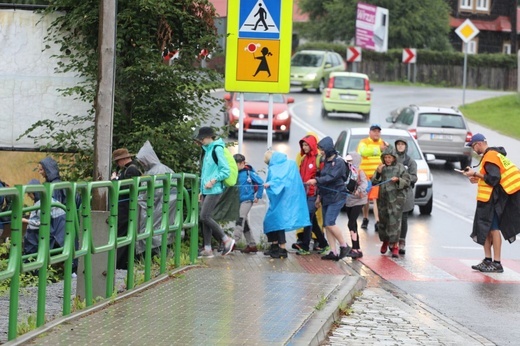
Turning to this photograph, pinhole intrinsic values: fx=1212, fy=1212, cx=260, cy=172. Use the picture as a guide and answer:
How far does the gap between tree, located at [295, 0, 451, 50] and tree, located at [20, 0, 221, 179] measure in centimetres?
5882

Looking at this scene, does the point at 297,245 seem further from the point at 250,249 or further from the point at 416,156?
the point at 416,156

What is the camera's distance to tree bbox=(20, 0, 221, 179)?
16250mm

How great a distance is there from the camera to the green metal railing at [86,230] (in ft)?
28.5

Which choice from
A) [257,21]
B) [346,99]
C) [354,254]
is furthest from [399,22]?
[354,254]

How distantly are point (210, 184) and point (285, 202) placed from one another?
1120 millimetres

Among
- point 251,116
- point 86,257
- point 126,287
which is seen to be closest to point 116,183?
point 86,257

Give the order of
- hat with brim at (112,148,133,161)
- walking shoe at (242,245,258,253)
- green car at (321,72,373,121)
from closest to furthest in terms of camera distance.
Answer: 1. hat with brim at (112,148,133,161)
2. walking shoe at (242,245,258,253)
3. green car at (321,72,373,121)

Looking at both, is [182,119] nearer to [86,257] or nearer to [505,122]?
[86,257]

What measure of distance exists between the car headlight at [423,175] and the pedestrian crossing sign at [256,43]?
600cm

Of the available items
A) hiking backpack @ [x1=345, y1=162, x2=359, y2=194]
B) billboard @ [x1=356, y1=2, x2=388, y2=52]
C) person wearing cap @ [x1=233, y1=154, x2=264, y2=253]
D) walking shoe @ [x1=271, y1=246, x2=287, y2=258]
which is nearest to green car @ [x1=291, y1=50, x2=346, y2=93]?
billboard @ [x1=356, y1=2, x2=388, y2=52]

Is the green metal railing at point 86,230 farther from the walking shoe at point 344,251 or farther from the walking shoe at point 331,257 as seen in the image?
the walking shoe at point 344,251

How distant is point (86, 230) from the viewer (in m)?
10.4

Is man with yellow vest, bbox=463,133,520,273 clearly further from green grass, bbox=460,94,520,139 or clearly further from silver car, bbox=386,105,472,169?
green grass, bbox=460,94,520,139

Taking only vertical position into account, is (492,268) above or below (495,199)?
below
